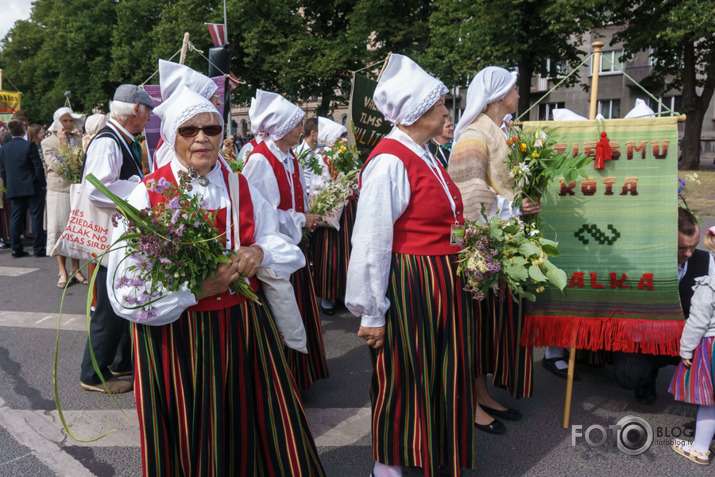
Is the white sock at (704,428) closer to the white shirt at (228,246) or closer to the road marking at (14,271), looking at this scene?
the white shirt at (228,246)

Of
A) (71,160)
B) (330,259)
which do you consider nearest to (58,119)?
(71,160)

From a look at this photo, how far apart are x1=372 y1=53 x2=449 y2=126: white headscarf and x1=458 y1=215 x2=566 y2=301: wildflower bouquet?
61 cm

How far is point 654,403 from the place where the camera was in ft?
12.9

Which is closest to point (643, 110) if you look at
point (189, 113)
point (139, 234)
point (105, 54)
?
point (189, 113)

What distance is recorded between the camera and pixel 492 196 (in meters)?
3.27

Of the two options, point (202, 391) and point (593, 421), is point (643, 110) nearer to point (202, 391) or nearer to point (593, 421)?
point (593, 421)

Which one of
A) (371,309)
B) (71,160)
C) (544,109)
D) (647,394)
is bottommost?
(647,394)

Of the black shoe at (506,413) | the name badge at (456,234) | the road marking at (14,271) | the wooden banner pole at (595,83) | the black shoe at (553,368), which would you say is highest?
the wooden banner pole at (595,83)

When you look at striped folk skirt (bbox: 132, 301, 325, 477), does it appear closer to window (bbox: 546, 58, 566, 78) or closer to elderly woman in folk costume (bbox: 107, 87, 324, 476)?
elderly woman in folk costume (bbox: 107, 87, 324, 476)

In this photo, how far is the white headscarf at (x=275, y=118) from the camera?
4.12m

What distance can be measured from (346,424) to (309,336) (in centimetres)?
68

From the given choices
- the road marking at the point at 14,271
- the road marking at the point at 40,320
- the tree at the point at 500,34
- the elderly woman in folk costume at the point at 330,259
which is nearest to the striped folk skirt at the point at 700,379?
the elderly woman in folk costume at the point at 330,259

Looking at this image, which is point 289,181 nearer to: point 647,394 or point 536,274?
point 536,274

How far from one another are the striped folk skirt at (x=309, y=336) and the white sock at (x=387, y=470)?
118cm
